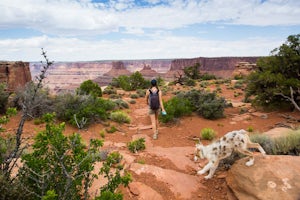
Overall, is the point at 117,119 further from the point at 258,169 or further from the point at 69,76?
the point at 69,76

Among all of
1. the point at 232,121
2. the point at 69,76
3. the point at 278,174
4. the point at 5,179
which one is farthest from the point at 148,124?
the point at 69,76

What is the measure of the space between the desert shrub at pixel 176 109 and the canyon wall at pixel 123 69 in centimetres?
7334

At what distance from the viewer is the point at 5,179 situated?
122 inches

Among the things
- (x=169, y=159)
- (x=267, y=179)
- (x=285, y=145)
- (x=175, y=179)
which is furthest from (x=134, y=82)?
(x=267, y=179)

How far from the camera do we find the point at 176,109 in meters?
11.1

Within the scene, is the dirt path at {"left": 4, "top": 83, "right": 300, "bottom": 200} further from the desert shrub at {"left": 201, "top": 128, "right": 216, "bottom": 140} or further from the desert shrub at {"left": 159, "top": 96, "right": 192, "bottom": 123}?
the desert shrub at {"left": 201, "top": 128, "right": 216, "bottom": 140}

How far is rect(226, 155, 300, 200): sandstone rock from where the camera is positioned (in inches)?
153

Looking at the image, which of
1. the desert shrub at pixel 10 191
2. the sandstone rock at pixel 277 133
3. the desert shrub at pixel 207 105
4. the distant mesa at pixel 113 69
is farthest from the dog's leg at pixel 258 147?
the distant mesa at pixel 113 69

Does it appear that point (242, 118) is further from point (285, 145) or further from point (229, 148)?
point (229, 148)

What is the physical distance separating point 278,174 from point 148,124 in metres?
7.30

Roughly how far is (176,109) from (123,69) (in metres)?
104

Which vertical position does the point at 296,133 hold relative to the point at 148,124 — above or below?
above

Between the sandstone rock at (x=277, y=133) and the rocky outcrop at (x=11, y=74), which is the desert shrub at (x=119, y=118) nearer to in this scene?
the sandstone rock at (x=277, y=133)

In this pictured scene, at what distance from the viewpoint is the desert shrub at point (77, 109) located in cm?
984
